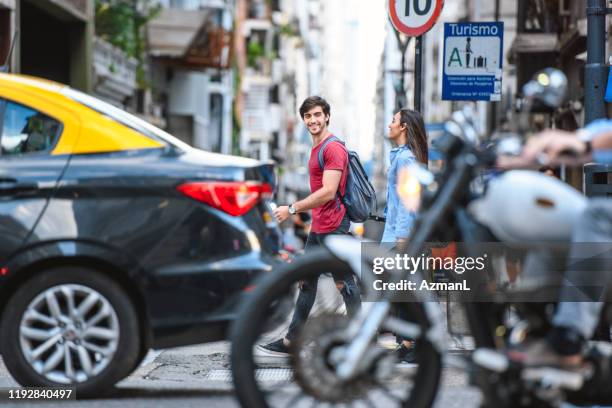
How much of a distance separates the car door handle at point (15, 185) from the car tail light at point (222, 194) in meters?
0.69

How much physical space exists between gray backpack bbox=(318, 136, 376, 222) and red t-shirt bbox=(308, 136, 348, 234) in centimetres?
4

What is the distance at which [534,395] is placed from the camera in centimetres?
425

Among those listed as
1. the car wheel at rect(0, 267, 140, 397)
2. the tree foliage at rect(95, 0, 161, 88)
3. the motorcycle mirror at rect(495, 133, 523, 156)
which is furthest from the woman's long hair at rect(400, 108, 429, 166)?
the tree foliage at rect(95, 0, 161, 88)

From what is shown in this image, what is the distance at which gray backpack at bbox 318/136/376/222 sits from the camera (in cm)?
888

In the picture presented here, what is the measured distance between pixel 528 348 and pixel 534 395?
16 cm

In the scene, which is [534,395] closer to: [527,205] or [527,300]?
[527,300]

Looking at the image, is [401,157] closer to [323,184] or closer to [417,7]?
[323,184]

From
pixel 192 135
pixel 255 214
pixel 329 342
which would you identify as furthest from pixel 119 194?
pixel 192 135

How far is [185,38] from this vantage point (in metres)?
35.1

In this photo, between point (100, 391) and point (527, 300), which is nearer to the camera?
point (527, 300)

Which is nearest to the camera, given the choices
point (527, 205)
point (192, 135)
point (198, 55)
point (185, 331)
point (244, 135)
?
point (527, 205)

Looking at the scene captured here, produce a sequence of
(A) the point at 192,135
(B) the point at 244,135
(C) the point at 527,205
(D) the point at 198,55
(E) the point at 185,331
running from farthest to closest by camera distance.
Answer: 1. (B) the point at 244,135
2. (A) the point at 192,135
3. (D) the point at 198,55
4. (E) the point at 185,331
5. (C) the point at 527,205

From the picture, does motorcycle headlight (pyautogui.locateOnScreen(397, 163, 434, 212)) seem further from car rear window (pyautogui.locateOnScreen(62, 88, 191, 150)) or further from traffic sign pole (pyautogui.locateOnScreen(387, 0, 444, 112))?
traffic sign pole (pyautogui.locateOnScreen(387, 0, 444, 112))

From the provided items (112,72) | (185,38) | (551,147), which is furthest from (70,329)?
(185,38)
